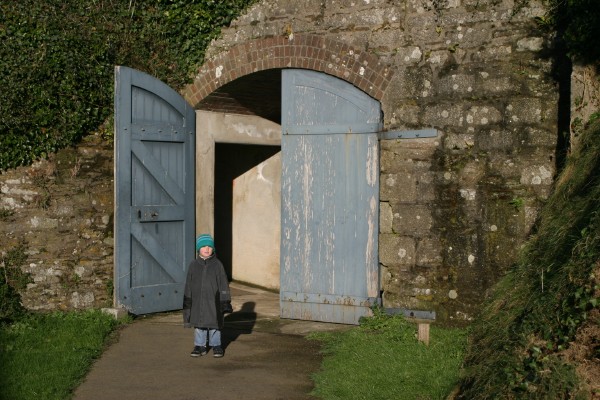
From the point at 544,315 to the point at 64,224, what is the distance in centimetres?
573

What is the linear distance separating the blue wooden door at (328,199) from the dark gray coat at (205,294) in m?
1.66

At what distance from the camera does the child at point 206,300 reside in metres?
7.38

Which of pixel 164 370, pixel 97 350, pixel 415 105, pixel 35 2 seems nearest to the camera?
pixel 164 370

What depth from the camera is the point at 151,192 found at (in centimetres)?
924

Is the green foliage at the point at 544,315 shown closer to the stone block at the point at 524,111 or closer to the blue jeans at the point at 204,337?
the stone block at the point at 524,111

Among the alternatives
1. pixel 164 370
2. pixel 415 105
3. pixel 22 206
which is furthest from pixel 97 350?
pixel 415 105

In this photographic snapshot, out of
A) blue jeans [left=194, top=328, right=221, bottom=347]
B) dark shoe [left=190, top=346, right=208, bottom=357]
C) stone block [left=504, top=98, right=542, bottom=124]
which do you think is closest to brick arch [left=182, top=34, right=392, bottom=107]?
stone block [left=504, top=98, right=542, bottom=124]

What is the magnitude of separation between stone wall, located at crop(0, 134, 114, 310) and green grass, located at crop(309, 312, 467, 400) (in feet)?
8.89

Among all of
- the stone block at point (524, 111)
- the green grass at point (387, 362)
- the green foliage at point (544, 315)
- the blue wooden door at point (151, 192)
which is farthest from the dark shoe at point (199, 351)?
the stone block at point (524, 111)

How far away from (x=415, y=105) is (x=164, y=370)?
3597 millimetres

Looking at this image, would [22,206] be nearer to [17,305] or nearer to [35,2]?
[17,305]

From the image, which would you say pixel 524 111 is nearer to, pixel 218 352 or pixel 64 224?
pixel 218 352

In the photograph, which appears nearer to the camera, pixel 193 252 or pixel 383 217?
pixel 383 217

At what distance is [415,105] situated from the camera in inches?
325
